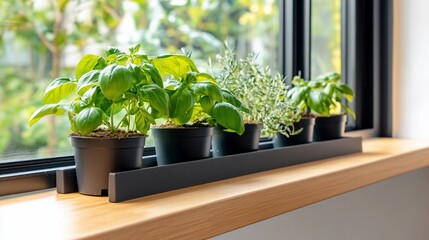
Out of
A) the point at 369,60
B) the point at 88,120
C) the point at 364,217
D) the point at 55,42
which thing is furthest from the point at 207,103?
the point at 369,60

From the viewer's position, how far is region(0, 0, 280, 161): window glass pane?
1064mm

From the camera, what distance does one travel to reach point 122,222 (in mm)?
727

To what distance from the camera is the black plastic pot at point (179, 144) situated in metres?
1.00

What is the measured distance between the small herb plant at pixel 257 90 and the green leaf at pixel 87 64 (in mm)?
339

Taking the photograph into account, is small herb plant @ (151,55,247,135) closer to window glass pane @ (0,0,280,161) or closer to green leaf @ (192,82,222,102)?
green leaf @ (192,82,222,102)

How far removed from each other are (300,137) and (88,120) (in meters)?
0.65

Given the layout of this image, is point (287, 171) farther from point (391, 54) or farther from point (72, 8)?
point (391, 54)

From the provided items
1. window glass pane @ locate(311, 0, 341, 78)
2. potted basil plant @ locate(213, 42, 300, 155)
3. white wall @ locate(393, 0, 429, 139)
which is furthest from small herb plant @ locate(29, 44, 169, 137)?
white wall @ locate(393, 0, 429, 139)

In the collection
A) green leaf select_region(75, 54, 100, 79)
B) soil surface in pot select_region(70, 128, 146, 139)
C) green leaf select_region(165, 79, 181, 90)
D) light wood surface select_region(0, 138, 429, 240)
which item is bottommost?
light wood surface select_region(0, 138, 429, 240)

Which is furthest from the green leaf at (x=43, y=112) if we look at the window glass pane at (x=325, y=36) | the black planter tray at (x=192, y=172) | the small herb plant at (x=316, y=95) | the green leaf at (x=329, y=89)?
the window glass pane at (x=325, y=36)

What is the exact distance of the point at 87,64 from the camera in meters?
0.95

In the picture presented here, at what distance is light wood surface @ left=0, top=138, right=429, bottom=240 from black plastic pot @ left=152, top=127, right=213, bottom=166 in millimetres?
65

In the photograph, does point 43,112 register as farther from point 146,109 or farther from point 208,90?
point 208,90

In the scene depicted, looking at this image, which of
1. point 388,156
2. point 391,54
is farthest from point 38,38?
point 391,54
